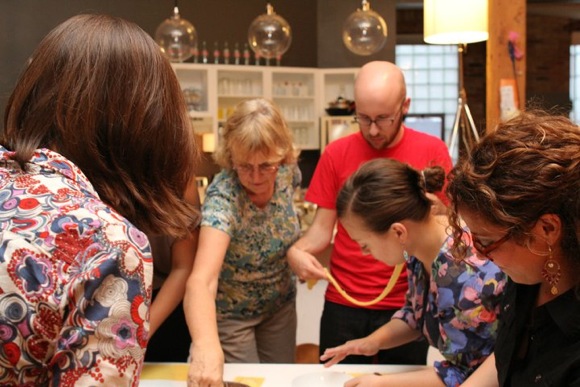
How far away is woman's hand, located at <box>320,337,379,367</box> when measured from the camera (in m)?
2.04

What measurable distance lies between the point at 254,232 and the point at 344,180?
468 mm

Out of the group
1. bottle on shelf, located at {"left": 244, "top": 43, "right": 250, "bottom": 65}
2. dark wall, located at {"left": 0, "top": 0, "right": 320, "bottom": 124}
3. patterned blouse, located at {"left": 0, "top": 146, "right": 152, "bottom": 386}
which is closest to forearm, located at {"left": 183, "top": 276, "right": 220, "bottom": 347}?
patterned blouse, located at {"left": 0, "top": 146, "right": 152, "bottom": 386}

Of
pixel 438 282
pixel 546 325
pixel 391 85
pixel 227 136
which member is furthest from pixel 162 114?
pixel 391 85

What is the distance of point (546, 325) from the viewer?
1312mm

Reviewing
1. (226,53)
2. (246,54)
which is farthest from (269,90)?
(226,53)

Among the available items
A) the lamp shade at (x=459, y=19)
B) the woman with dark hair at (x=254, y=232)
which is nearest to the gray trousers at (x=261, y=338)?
the woman with dark hair at (x=254, y=232)

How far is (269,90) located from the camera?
777 centimetres

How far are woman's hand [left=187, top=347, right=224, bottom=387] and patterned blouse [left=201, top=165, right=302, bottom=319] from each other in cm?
57

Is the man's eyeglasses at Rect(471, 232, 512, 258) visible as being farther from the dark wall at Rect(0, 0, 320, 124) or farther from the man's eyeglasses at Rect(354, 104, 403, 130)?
the dark wall at Rect(0, 0, 320, 124)

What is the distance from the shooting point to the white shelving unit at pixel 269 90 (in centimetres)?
741

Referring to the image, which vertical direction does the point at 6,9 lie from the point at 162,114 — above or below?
above

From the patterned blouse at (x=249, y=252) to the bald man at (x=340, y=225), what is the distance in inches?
4.2

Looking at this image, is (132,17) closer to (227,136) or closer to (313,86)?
(313,86)

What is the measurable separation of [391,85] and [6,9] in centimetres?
597
